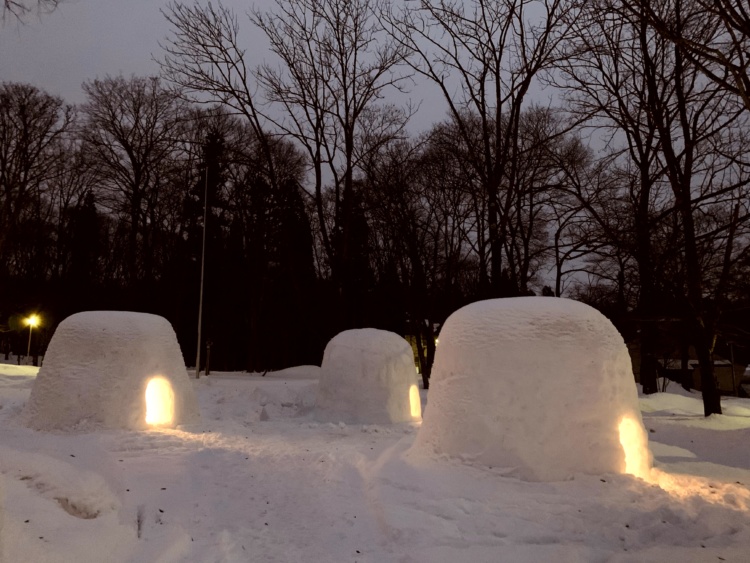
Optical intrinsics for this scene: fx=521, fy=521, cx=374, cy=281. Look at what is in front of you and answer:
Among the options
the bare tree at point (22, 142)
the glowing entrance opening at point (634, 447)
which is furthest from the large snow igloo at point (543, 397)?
the bare tree at point (22, 142)

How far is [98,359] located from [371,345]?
6.30m

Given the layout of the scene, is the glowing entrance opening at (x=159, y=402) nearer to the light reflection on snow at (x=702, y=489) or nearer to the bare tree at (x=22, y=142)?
the light reflection on snow at (x=702, y=489)

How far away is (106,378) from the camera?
1024 cm

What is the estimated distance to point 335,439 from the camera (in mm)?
10609

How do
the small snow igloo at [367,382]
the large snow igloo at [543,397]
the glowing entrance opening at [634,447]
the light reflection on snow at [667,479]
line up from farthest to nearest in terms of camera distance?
the small snow igloo at [367,382] < the glowing entrance opening at [634,447] < the large snow igloo at [543,397] < the light reflection on snow at [667,479]

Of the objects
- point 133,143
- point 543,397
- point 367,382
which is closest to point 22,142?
point 133,143

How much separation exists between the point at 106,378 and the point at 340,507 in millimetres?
6448

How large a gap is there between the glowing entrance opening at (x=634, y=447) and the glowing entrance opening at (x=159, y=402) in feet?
28.4

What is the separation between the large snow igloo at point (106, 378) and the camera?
1003 cm

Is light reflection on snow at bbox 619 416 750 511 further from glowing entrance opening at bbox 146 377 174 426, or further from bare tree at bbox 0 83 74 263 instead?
bare tree at bbox 0 83 74 263

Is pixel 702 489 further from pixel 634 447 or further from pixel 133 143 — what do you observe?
pixel 133 143

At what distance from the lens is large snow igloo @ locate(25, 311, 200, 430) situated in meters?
10.0

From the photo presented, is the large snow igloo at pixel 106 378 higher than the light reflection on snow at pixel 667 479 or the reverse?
higher

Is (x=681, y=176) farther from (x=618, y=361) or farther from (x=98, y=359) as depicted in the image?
(x=98, y=359)
